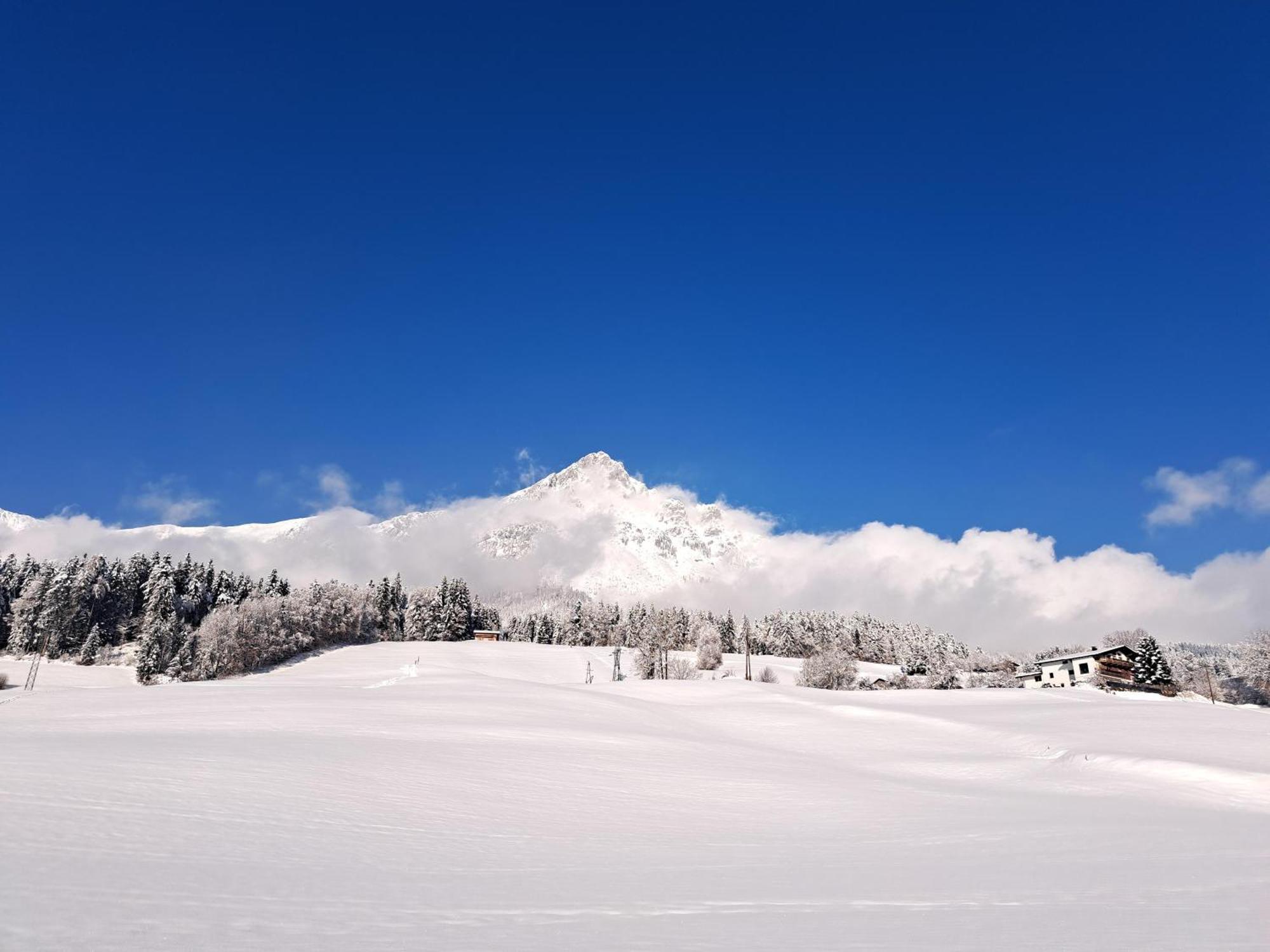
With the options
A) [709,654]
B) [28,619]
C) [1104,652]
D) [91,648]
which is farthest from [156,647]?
[1104,652]

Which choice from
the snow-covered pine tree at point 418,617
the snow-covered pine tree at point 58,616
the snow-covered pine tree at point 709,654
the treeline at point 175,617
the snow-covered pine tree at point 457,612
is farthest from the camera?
the snow-covered pine tree at point 457,612

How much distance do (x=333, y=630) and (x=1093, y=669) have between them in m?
125

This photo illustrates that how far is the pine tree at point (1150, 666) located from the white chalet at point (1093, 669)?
1004 mm

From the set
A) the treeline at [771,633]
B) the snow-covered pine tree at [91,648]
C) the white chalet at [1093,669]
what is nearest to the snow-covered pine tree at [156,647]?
A: the snow-covered pine tree at [91,648]

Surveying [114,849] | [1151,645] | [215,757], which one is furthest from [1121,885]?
[1151,645]

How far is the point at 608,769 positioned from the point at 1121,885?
A: 17487mm

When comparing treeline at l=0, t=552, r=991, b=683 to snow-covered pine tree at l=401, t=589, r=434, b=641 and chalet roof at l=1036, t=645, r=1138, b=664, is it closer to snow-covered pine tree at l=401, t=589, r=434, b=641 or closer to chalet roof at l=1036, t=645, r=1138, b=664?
snow-covered pine tree at l=401, t=589, r=434, b=641

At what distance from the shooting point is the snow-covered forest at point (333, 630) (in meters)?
95.7

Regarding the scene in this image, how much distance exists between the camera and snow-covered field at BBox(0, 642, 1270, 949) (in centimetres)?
713

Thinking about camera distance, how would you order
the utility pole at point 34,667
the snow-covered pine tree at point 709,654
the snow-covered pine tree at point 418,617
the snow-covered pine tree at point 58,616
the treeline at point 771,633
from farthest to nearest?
1. the treeline at point 771,633
2. the snow-covered pine tree at point 418,617
3. the snow-covered pine tree at point 709,654
4. the snow-covered pine tree at point 58,616
5. the utility pole at point 34,667

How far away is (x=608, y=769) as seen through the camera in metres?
24.9

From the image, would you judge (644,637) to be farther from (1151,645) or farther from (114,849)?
(114,849)

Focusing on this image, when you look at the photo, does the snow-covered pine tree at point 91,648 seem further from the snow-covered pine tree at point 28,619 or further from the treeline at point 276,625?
the snow-covered pine tree at point 28,619

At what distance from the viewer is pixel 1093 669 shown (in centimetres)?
9681
